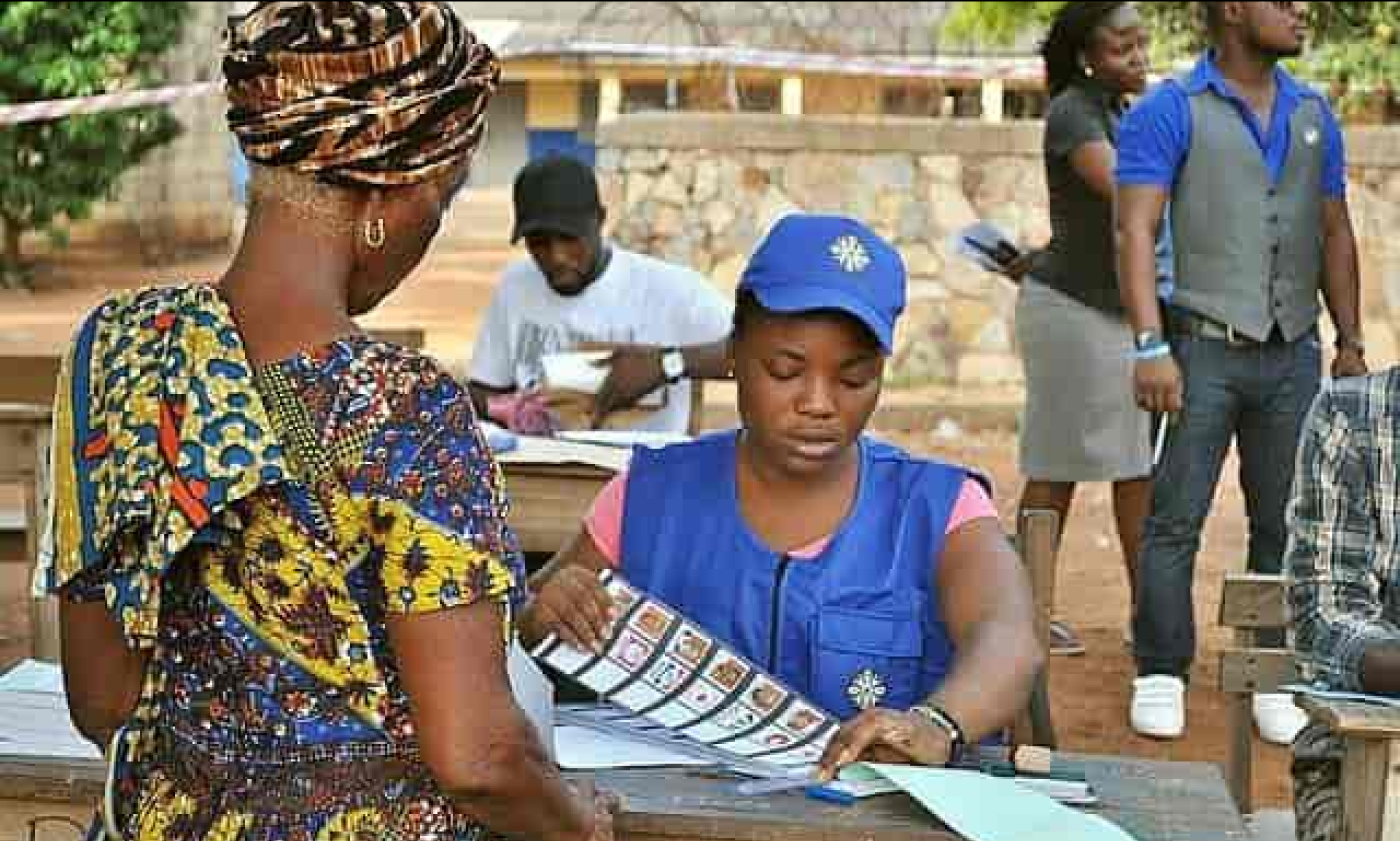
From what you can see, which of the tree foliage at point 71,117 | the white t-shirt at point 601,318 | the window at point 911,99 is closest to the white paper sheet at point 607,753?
the white t-shirt at point 601,318

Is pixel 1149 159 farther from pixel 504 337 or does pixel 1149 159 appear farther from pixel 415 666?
pixel 415 666

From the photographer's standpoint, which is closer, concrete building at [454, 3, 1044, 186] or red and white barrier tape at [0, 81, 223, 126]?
red and white barrier tape at [0, 81, 223, 126]

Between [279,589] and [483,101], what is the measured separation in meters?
0.48

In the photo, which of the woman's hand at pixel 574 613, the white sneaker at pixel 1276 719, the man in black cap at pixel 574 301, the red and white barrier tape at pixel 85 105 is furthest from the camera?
the red and white barrier tape at pixel 85 105

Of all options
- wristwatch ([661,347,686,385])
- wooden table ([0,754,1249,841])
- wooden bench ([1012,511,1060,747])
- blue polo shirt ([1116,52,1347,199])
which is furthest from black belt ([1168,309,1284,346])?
wooden table ([0,754,1249,841])

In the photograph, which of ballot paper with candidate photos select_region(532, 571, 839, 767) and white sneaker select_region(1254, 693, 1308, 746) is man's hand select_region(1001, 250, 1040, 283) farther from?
ballot paper with candidate photos select_region(532, 571, 839, 767)

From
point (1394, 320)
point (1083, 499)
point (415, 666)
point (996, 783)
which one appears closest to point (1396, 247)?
point (1394, 320)

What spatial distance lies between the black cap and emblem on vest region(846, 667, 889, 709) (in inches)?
115

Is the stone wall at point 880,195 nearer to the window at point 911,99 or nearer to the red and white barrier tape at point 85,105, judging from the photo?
the window at point 911,99

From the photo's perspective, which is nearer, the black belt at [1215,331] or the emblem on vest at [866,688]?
the emblem on vest at [866,688]

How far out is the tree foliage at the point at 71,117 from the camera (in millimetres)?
16906

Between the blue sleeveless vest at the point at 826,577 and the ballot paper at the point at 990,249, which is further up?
the blue sleeveless vest at the point at 826,577

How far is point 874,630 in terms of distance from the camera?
→ 10.0ft

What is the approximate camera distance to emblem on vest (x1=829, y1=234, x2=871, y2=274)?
2.98 meters
